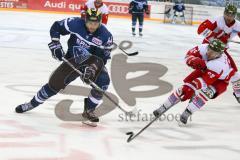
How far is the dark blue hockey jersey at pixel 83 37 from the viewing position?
477 cm

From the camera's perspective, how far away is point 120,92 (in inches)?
265

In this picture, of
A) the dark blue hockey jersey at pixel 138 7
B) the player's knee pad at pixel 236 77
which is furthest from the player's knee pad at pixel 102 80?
the dark blue hockey jersey at pixel 138 7

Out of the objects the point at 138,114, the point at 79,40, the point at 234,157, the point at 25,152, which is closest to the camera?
the point at 25,152

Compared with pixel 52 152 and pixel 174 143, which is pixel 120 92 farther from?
pixel 52 152

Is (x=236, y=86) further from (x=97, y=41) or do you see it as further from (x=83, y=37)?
(x=83, y=37)

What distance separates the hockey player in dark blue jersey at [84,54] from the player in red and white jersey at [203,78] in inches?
30.7

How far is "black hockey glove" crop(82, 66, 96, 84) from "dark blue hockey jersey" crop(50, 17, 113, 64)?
191 millimetres

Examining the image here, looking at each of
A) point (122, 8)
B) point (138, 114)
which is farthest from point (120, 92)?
point (122, 8)

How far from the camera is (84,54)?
16.1ft

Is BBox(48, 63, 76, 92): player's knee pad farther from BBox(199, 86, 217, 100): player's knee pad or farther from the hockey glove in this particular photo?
BBox(199, 86, 217, 100): player's knee pad

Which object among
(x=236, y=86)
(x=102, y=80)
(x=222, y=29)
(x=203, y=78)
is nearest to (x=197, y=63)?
(x=203, y=78)

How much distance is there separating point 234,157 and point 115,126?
1339 millimetres

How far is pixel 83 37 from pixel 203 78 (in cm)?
137

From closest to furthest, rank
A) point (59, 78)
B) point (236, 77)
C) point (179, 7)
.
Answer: point (59, 78) → point (236, 77) → point (179, 7)
